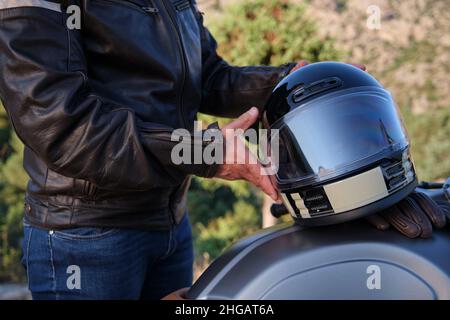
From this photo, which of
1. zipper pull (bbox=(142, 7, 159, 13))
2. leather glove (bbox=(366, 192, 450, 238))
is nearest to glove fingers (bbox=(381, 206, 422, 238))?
leather glove (bbox=(366, 192, 450, 238))

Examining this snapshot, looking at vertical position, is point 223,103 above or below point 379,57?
below

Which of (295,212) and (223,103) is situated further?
(223,103)

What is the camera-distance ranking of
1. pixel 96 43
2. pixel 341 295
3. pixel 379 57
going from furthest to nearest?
pixel 379 57
pixel 96 43
pixel 341 295

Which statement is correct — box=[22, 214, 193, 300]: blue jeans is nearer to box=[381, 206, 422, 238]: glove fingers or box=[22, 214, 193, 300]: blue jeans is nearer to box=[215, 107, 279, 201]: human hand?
box=[215, 107, 279, 201]: human hand

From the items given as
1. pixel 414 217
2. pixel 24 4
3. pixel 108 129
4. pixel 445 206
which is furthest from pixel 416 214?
pixel 24 4

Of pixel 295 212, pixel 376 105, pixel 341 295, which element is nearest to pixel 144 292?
pixel 295 212

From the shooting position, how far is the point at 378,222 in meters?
1.05

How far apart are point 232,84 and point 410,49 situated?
23130 millimetres

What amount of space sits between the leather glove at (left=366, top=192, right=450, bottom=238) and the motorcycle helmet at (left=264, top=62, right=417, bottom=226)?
0.09 feet

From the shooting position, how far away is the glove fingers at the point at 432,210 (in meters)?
1.05

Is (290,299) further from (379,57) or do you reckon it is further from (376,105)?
(379,57)

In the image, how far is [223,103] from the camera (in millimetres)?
1568

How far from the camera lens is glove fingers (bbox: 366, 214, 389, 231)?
104cm

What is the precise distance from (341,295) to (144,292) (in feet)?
2.24
